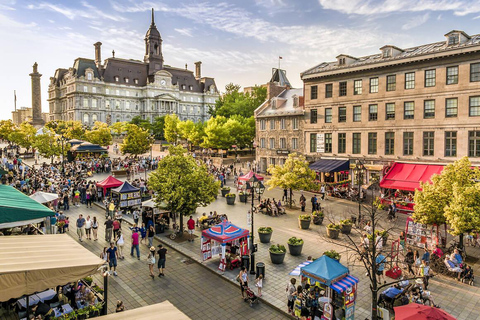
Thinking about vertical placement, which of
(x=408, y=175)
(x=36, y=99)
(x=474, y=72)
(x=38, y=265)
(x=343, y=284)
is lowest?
(x=343, y=284)

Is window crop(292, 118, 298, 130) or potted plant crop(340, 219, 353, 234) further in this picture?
window crop(292, 118, 298, 130)

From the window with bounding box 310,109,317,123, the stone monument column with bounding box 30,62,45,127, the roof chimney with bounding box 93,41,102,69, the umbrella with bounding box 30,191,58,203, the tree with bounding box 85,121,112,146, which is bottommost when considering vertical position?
the umbrella with bounding box 30,191,58,203

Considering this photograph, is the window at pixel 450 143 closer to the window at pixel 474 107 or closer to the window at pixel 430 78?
the window at pixel 474 107

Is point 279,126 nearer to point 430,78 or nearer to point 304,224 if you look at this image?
point 430,78

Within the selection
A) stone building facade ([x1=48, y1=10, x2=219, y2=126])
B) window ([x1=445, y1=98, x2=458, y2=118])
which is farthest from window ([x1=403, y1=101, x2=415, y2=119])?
stone building facade ([x1=48, y1=10, x2=219, y2=126])

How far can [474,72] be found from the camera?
84.0ft

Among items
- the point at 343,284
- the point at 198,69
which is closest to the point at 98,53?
the point at 198,69

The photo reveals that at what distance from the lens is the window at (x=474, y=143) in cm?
2553

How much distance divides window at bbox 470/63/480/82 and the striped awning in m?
23.1

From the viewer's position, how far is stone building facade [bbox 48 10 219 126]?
105 m

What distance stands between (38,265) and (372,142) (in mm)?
30822

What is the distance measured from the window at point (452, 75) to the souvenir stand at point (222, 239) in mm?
22894

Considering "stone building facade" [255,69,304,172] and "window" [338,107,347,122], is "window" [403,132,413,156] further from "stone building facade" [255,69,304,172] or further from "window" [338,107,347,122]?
"stone building facade" [255,69,304,172]

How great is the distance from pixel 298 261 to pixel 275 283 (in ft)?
8.64
